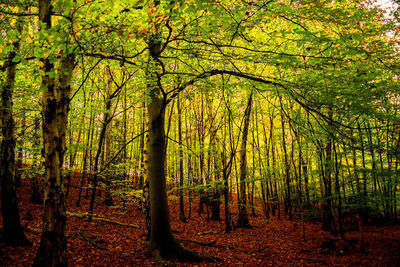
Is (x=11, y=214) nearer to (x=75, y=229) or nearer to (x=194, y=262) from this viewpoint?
(x=75, y=229)

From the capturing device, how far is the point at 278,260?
24.5 feet

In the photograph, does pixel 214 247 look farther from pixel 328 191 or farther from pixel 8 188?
pixel 8 188

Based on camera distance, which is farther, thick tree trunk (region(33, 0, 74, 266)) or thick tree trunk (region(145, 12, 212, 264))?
thick tree trunk (region(145, 12, 212, 264))

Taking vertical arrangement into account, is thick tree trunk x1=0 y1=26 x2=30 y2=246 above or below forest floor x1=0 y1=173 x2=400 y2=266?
above

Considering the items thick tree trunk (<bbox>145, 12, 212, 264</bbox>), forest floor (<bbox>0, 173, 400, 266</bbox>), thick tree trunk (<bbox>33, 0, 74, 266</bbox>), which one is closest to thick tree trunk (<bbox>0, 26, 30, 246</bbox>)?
forest floor (<bbox>0, 173, 400, 266</bbox>)

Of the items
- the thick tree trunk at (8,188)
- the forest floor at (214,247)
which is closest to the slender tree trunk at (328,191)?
the forest floor at (214,247)

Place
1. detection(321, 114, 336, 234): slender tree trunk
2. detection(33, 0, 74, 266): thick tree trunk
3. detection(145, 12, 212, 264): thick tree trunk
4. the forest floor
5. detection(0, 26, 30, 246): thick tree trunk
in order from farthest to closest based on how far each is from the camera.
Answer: detection(321, 114, 336, 234): slender tree trunk < detection(145, 12, 212, 264): thick tree trunk < the forest floor < detection(0, 26, 30, 246): thick tree trunk < detection(33, 0, 74, 266): thick tree trunk

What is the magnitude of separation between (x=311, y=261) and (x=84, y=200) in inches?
545

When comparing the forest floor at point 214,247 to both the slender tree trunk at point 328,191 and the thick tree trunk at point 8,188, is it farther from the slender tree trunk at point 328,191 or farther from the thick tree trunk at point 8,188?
the slender tree trunk at point 328,191

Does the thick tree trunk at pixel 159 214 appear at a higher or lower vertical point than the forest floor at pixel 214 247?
higher

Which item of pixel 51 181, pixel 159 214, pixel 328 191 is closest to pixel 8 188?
pixel 51 181

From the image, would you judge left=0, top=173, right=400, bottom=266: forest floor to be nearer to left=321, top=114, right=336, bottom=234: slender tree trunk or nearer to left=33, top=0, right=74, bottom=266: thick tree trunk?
left=321, top=114, right=336, bottom=234: slender tree trunk

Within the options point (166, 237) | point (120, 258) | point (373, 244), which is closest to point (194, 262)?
point (166, 237)

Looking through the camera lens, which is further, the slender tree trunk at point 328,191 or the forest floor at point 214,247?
the slender tree trunk at point 328,191
